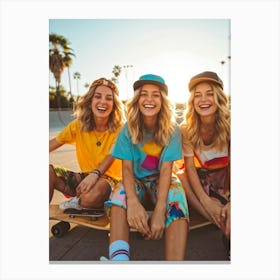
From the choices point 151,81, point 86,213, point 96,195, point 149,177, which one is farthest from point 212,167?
point 86,213

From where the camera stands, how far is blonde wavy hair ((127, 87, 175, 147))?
2549 millimetres

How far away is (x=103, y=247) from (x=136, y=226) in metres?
0.52

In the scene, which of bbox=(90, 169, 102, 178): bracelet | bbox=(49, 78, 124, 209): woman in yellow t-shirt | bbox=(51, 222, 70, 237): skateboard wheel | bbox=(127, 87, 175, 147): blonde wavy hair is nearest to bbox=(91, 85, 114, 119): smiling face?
bbox=(49, 78, 124, 209): woman in yellow t-shirt

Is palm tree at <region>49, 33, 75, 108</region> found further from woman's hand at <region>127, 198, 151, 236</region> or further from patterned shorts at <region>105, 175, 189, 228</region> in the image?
woman's hand at <region>127, 198, 151, 236</region>

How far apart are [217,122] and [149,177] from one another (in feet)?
2.14

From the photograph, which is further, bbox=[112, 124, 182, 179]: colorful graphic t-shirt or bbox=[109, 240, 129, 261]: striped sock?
bbox=[112, 124, 182, 179]: colorful graphic t-shirt

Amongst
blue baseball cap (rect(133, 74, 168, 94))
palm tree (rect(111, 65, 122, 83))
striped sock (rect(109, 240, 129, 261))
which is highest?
palm tree (rect(111, 65, 122, 83))

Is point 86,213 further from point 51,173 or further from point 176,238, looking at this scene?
point 176,238

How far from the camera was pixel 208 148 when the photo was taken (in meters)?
2.71

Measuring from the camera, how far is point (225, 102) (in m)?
2.63

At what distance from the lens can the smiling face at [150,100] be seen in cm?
254

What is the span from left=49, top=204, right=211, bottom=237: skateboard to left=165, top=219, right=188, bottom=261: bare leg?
24 centimetres
